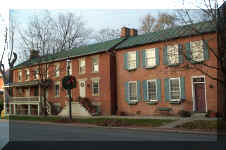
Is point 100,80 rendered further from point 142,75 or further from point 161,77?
point 161,77

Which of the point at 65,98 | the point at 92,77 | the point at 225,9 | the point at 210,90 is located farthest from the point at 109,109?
the point at 225,9

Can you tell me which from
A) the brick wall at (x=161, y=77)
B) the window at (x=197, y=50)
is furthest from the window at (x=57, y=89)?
the window at (x=197, y=50)

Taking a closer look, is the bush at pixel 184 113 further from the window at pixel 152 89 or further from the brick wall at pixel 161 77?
the window at pixel 152 89

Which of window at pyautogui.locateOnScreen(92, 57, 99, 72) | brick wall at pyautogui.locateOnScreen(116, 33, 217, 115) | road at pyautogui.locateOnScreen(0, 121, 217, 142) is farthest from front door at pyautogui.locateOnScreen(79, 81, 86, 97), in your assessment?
road at pyautogui.locateOnScreen(0, 121, 217, 142)

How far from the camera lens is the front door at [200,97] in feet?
69.7

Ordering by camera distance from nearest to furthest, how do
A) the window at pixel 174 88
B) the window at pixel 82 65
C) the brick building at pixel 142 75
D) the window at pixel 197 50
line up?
1. the window at pixel 197 50
2. the brick building at pixel 142 75
3. the window at pixel 174 88
4. the window at pixel 82 65

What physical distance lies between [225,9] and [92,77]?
53.1 ft

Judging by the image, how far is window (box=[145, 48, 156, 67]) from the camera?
24.4 m

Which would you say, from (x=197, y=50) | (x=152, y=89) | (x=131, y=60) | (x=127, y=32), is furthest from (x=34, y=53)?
(x=197, y=50)

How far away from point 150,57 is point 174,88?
3.68 meters

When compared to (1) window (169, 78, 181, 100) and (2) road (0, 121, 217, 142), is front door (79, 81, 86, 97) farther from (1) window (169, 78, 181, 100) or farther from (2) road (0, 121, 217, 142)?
(2) road (0, 121, 217, 142)

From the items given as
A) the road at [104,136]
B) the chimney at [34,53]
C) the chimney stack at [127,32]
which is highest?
the chimney stack at [127,32]

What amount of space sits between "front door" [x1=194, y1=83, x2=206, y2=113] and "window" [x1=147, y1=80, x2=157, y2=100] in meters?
3.75

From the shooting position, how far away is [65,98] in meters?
31.6
